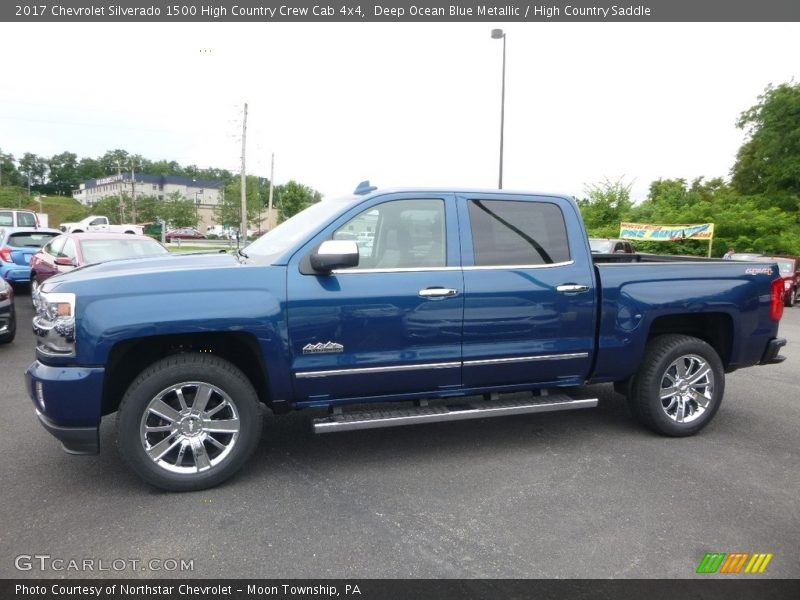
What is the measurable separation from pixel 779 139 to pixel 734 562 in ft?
116

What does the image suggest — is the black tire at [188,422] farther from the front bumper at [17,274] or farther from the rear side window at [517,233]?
the front bumper at [17,274]

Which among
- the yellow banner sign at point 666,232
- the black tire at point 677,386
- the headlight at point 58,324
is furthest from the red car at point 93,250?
the yellow banner sign at point 666,232

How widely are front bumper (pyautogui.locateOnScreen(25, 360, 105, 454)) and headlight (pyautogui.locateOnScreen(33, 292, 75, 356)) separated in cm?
12

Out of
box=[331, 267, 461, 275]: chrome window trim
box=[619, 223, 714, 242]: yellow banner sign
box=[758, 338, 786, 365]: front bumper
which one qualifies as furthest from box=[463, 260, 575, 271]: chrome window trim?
box=[619, 223, 714, 242]: yellow banner sign

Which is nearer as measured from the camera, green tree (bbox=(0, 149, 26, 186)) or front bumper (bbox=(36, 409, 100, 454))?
front bumper (bbox=(36, 409, 100, 454))

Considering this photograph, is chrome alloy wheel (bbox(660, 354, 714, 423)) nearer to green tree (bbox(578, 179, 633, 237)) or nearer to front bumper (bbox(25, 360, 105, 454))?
front bumper (bbox(25, 360, 105, 454))

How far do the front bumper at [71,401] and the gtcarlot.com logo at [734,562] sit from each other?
136 inches

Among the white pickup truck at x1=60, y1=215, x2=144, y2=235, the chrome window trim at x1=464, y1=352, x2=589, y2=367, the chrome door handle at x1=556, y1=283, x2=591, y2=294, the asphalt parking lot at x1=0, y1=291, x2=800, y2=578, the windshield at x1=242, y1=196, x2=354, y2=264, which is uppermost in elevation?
the white pickup truck at x1=60, y1=215, x2=144, y2=235

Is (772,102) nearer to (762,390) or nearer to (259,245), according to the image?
(762,390)

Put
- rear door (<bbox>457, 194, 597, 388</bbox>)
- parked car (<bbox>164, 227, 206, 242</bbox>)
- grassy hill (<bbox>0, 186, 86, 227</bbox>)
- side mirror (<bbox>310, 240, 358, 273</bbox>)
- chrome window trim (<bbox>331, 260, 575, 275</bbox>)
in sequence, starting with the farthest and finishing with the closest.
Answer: parked car (<bbox>164, 227, 206, 242</bbox>), grassy hill (<bbox>0, 186, 86, 227</bbox>), rear door (<bbox>457, 194, 597, 388</bbox>), chrome window trim (<bbox>331, 260, 575, 275</bbox>), side mirror (<bbox>310, 240, 358, 273</bbox>)

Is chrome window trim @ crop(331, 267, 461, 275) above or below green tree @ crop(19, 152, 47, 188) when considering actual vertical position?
below

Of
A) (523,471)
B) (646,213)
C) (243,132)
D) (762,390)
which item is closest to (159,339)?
(523,471)

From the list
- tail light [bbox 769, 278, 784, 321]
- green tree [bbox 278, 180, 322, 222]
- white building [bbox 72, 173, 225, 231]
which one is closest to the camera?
tail light [bbox 769, 278, 784, 321]

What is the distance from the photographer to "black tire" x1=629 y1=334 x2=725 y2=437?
4.54m
